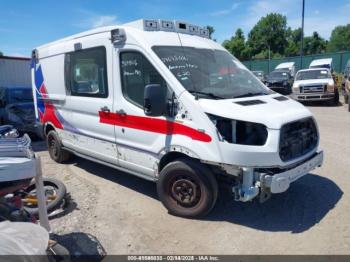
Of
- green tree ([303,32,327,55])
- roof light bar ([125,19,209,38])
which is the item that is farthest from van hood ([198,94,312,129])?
green tree ([303,32,327,55])

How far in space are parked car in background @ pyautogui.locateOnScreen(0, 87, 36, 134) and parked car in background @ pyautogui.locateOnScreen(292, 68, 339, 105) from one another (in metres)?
11.9

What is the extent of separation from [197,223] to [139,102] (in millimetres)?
1815

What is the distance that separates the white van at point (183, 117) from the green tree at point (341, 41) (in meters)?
99.4

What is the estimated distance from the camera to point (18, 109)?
10.2 m

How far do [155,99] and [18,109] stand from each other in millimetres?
7670

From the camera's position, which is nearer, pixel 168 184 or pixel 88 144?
pixel 168 184

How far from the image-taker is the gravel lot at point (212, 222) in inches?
145

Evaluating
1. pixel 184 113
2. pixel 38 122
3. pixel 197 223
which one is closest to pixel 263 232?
pixel 197 223

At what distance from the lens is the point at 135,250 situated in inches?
145

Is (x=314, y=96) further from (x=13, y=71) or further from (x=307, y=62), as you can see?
(x=307, y=62)

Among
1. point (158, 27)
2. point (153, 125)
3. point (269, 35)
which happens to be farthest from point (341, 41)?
point (153, 125)

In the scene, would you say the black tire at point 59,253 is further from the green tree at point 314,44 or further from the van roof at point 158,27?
the green tree at point 314,44

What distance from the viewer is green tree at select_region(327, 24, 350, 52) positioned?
9394cm

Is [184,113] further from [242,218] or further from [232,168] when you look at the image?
[242,218]
